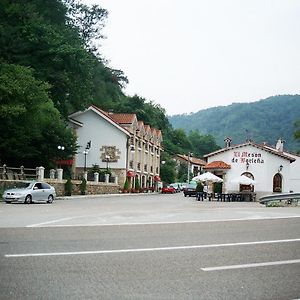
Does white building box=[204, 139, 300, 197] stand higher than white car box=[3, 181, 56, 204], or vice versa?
white building box=[204, 139, 300, 197]

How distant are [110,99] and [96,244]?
82.5m

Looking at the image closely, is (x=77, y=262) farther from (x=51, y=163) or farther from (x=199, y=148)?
(x=199, y=148)

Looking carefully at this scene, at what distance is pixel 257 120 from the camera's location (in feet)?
397

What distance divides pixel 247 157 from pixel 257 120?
7401cm

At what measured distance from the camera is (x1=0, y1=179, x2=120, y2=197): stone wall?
35.9 meters

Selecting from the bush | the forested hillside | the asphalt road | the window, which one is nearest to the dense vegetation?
the bush

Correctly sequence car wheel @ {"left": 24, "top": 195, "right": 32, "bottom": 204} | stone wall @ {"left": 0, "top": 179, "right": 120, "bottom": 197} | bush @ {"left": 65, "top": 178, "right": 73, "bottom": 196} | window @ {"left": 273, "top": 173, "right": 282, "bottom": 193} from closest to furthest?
car wheel @ {"left": 24, "top": 195, "right": 32, "bottom": 204}, stone wall @ {"left": 0, "top": 179, "right": 120, "bottom": 197}, bush @ {"left": 65, "top": 178, "right": 73, "bottom": 196}, window @ {"left": 273, "top": 173, "right": 282, "bottom": 193}

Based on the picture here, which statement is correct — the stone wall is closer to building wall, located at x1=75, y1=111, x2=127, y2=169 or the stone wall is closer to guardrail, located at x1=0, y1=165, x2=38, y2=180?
guardrail, located at x1=0, y1=165, x2=38, y2=180

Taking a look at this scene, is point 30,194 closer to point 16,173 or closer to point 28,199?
point 28,199

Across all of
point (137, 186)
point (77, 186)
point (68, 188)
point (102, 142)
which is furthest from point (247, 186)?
point (102, 142)

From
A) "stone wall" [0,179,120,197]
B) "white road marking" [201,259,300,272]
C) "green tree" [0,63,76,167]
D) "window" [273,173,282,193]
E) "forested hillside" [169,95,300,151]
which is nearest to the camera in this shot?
"white road marking" [201,259,300,272]

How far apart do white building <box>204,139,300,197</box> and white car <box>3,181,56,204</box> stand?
21912 mm

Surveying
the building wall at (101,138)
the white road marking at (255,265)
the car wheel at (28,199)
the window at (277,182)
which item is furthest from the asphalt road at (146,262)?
the building wall at (101,138)

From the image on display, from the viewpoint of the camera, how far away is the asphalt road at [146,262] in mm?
6801
